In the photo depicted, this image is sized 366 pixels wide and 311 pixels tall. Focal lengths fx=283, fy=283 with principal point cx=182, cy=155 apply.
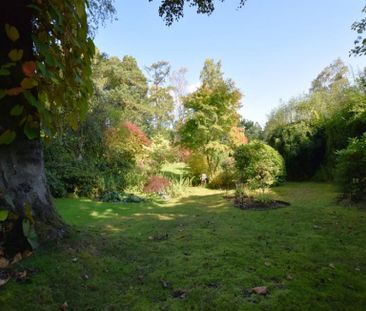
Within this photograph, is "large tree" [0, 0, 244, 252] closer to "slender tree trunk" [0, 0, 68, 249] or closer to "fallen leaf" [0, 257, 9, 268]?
"slender tree trunk" [0, 0, 68, 249]

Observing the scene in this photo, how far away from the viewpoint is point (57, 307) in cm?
188

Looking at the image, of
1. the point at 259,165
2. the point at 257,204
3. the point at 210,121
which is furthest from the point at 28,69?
the point at 210,121

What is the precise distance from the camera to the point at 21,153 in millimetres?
2170

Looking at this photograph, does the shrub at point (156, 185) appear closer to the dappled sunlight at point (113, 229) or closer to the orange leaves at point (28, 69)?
the dappled sunlight at point (113, 229)

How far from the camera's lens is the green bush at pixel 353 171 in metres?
6.60

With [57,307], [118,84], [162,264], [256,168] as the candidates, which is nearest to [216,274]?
[162,264]

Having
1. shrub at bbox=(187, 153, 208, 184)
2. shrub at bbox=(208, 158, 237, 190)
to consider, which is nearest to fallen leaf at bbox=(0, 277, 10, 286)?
shrub at bbox=(208, 158, 237, 190)

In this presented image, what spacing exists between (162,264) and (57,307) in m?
1.19

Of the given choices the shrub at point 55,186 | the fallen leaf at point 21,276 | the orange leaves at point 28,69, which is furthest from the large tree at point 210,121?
the orange leaves at point 28,69

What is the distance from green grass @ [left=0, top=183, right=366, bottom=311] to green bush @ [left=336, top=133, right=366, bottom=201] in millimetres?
2400

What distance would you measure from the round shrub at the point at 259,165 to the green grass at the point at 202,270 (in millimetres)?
4872

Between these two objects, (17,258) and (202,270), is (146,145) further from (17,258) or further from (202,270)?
(17,258)

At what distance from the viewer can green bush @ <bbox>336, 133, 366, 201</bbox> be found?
660 centimetres

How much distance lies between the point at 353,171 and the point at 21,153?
707 centimetres
